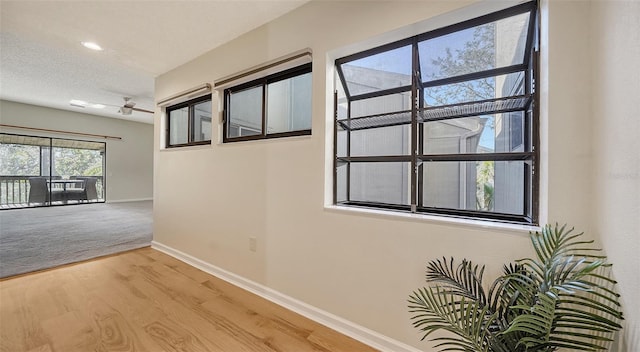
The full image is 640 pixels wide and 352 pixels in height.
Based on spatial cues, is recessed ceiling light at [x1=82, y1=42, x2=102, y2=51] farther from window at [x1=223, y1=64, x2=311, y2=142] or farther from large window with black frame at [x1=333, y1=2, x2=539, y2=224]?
large window with black frame at [x1=333, y1=2, x2=539, y2=224]

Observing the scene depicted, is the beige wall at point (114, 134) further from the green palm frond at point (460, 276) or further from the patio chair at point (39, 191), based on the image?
the green palm frond at point (460, 276)

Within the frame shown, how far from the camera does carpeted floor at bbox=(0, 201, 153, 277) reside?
2.87 meters

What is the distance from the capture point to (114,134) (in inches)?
293

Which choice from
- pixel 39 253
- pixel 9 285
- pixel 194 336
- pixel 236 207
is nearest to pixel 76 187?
pixel 39 253

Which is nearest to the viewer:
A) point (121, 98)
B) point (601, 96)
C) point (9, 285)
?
point (601, 96)

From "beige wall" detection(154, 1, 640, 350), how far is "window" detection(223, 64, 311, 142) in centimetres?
15

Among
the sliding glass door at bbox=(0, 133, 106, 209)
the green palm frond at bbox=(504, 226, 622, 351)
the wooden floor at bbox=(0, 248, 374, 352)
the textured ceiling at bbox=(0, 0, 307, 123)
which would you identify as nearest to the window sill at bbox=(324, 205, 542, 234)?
the green palm frond at bbox=(504, 226, 622, 351)

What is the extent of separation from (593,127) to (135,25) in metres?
3.18

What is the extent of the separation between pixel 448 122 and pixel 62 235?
5476mm

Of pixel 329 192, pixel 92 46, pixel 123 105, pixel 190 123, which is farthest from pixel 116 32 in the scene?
pixel 123 105

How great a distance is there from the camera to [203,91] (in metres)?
2.69

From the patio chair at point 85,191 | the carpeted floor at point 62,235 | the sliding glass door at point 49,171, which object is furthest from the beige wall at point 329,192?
the patio chair at point 85,191

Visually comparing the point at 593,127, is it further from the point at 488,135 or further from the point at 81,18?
the point at 81,18

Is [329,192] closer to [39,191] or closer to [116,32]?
[116,32]
